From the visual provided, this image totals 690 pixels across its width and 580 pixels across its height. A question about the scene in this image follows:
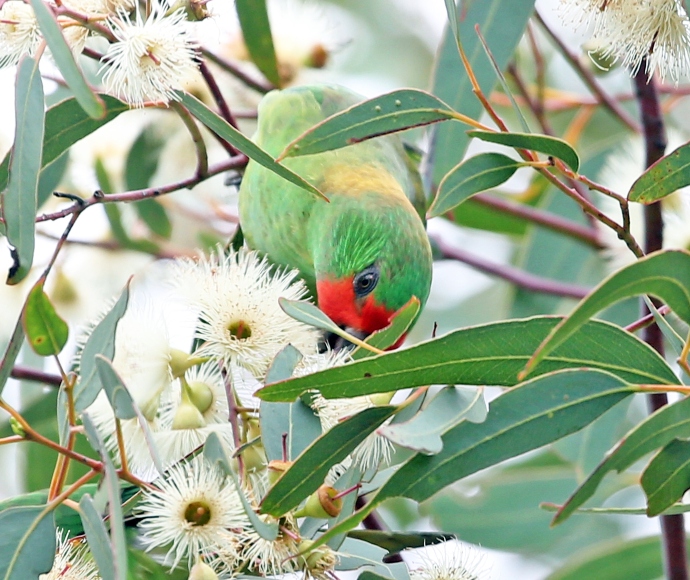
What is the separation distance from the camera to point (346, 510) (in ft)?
3.93

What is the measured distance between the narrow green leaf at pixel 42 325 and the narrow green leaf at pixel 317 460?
357 millimetres

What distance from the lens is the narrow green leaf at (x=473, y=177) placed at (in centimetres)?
141

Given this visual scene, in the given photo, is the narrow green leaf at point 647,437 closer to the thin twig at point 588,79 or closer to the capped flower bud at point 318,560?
the capped flower bud at point 318,560

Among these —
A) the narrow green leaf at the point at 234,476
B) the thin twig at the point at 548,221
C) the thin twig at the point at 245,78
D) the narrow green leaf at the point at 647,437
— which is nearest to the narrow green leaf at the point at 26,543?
the narrow green leaf at the point at 234,476

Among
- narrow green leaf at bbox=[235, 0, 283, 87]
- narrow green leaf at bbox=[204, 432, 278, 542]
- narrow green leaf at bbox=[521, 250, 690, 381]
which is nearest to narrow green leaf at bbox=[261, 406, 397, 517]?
narrow green leaf at bbox=[204, 432, 278, 542]

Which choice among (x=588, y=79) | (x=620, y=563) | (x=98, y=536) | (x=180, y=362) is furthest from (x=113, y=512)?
(x=588, y=79)

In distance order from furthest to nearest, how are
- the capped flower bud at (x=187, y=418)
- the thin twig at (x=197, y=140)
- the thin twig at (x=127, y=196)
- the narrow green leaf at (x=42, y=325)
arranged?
the thin twig at (x=197, y=140), the thin twig at (x=127, y=196), the capped flower bud at (x=187, y=418), the narrow green leaf at (x=42, y=325)

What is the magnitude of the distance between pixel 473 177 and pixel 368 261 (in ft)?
2.27

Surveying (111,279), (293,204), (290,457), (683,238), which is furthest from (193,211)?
(290,457)

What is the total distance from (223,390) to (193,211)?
1.60 m

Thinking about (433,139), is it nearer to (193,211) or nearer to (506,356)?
(193,211)

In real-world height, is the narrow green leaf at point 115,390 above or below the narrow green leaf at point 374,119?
below

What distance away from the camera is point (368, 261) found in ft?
6.86

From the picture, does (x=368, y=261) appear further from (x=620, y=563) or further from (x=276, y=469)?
(x=620, y=563)
